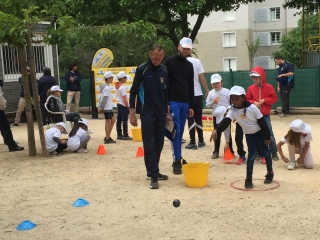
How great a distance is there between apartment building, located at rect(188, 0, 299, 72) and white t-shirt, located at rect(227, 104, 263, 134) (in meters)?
44.8

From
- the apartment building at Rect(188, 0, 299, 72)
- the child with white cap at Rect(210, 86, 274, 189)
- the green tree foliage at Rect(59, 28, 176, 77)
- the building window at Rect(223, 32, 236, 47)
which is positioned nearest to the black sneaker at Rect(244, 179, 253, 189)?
the child with white cap at Rect(210, 86, 274, 189)

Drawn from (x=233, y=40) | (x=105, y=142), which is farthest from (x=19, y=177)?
(x=233, y=40)

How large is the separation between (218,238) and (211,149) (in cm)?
491

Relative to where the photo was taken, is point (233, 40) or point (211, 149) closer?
point (211, 149)

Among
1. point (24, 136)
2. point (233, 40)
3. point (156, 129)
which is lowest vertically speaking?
point (24, 136)

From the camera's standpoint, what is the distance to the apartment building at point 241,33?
50.9 m

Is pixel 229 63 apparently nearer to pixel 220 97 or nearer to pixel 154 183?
pixel 220 97

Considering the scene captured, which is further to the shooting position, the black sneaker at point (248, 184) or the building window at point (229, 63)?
the building window at point (229, 63)

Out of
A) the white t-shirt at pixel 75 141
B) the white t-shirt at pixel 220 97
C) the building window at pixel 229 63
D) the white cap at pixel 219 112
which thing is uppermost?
the building window at pixel 229 63

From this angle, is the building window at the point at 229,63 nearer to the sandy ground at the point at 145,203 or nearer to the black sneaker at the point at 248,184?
the sandy ground at the point at 145,203

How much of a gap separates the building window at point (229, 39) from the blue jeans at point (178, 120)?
4466 centimetres

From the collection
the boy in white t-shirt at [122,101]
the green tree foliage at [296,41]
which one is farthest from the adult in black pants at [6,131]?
the green tree foliage at [296,41]

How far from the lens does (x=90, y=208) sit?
19.2 ft

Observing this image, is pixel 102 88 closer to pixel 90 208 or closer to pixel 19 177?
pixel 19 177
